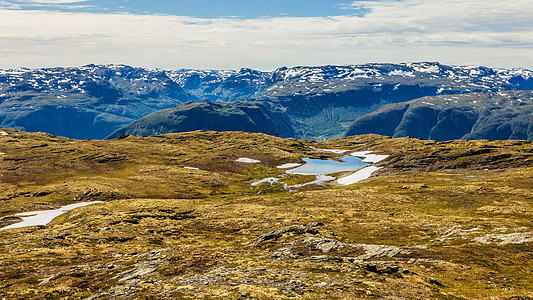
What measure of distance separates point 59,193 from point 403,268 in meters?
122

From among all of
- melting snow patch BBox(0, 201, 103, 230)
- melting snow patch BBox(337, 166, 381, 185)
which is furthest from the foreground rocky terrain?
melting snow patch BBox(337, 166, 381, 185)

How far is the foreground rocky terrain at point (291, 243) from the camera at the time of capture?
3384cm

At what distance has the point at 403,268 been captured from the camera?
37406 mm

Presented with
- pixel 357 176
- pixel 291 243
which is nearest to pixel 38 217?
pixel 291 243

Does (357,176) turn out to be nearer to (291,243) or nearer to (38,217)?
(291,243)

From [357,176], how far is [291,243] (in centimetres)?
10306

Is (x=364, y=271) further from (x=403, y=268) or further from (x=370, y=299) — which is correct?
(x=370, y=299)

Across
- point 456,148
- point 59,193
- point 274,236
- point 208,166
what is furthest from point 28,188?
point 456,148

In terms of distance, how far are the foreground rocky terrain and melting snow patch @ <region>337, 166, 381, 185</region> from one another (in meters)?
17.1

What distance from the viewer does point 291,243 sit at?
53031 mm

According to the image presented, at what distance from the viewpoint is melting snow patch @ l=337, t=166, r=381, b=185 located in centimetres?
14235

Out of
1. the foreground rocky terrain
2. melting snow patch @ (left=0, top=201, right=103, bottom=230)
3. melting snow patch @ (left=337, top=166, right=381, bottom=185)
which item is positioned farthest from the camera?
melting snow patch @ (left=337, top=166, right=381, bottom=185)

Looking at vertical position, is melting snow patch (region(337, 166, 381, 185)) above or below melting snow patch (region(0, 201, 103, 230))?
below

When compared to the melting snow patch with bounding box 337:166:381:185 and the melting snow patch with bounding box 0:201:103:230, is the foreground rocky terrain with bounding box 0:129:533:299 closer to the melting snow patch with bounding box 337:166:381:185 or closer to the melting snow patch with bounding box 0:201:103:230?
the melting snow patch with bounding box 0:201:103:230
